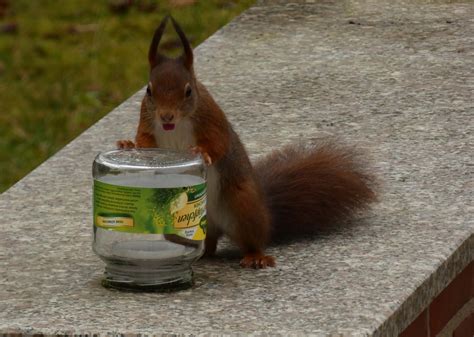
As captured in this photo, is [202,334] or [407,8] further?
[407,8]

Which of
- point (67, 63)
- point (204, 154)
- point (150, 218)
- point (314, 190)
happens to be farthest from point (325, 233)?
point (67, 63)

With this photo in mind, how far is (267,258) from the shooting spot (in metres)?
2.71

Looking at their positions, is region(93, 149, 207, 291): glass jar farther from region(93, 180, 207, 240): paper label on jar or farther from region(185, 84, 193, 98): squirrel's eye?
region(185, 84, 193, 98): squirrel's eye

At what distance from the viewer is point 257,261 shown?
106 inches

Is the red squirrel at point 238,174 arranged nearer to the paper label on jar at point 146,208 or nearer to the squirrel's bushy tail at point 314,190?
the squirrel's bushy tail at point 314,190

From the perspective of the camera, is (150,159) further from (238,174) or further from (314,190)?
(314,190)

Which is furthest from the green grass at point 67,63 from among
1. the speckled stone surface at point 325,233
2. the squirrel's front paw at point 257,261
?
the squirrel's front paw at point 257,261

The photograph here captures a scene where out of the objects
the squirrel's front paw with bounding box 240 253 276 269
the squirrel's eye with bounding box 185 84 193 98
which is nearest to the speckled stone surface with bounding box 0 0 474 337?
the squirrel's front paw with bounding box 240 253 276 269

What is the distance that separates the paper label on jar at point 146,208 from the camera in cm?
243

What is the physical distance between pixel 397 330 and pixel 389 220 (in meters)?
0.57

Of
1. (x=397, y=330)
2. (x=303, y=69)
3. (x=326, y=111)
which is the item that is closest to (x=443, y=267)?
(x=397, y=330)

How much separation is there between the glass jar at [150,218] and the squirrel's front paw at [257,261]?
0.15 m

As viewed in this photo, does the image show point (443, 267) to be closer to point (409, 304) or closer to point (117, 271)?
point (409, 304)

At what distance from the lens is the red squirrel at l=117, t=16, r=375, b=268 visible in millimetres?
2590
